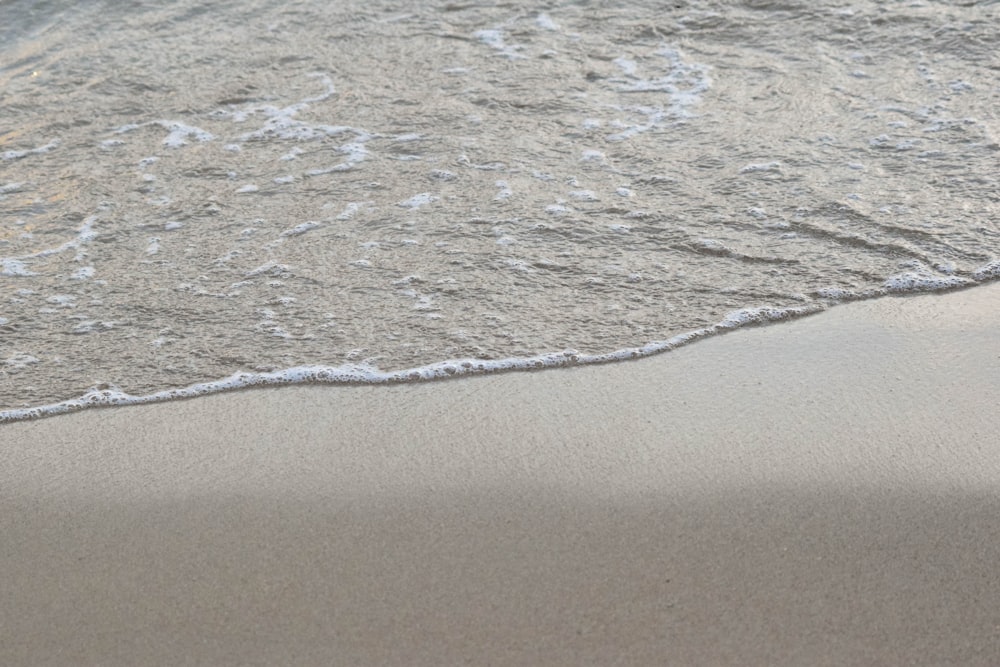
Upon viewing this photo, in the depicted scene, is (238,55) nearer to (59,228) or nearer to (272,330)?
(59,228)

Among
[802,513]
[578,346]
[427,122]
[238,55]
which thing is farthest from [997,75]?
[238,55]

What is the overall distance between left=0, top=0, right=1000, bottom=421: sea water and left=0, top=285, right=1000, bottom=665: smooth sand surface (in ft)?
0.73

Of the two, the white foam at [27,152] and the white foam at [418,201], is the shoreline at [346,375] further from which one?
the white foam at [27,152]

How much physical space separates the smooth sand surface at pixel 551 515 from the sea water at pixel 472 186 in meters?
0.22

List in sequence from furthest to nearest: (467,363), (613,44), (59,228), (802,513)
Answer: (613,44) → (59,228) → (467,363) → (802,513)

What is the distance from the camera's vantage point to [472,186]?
4.24 m

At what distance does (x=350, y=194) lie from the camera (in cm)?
427

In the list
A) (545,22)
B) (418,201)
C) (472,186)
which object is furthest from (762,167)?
(545,22)

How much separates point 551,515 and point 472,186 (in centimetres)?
209

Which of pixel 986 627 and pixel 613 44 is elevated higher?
pixel 613 44

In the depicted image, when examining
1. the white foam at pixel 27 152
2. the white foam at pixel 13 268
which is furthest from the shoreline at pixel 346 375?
the white foam at pixel 27 152

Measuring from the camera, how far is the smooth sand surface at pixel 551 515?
6.88ft

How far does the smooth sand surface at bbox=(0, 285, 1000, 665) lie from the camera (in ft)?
6.88

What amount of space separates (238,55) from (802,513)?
481 cm
